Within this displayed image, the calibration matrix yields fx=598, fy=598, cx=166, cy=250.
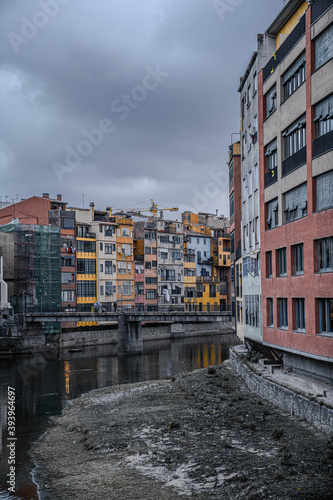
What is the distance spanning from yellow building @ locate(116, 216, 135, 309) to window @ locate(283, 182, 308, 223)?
6706 cm

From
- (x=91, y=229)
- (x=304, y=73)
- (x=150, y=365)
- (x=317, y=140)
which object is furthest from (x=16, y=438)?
(x=91, y=229)

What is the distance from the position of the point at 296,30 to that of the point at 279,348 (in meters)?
17.1

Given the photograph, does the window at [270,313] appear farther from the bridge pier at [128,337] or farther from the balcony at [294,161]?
the bridge pier at [128,337]

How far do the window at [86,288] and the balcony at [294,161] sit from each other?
6349 cm

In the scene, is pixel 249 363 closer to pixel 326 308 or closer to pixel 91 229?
pixel 326 308

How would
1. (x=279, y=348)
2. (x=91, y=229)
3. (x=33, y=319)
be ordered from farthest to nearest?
(x=91, y=229) → (x=33, y=319) → (x=279, y=348)

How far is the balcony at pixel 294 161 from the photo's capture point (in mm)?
29547

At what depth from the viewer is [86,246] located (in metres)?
94.1

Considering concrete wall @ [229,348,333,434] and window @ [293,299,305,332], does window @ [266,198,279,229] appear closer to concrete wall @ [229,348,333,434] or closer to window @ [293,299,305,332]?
window @ [293,299,305,332]

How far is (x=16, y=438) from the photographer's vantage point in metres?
31.5

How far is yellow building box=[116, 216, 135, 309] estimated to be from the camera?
9919 cm

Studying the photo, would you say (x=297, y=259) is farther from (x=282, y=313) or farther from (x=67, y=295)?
(x=67, y=295)

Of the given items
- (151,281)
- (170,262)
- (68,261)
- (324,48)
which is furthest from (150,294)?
(324,48)

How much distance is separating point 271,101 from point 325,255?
1281 cm
